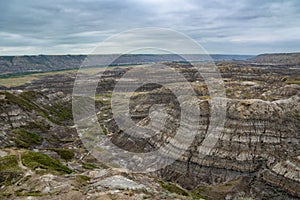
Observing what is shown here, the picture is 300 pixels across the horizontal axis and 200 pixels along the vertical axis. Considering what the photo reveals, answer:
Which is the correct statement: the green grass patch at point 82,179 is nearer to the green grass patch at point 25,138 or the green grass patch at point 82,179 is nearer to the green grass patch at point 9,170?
the green grass patch at point 9,170

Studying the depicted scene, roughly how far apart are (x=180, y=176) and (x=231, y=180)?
10.8m

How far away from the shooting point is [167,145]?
78000mm

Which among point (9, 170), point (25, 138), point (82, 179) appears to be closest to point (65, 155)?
point (25, 138)

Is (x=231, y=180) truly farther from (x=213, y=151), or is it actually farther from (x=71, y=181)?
(x=71, y=181)

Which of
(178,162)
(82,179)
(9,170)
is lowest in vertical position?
(178,162)

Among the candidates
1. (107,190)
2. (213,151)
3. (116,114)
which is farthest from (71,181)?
(116,114)

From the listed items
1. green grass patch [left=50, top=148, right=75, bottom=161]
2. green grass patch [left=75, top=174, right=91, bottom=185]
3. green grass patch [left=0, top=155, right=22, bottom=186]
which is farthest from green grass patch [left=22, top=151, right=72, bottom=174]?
green grass patch [left=50, top=148, right=75, bottom=161]

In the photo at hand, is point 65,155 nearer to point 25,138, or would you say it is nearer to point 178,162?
point 25,138

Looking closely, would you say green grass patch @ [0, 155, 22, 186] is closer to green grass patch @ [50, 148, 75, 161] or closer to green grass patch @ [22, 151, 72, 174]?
green grass patch @ [22, 151, 72, 174]

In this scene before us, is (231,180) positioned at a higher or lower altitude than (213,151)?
lower

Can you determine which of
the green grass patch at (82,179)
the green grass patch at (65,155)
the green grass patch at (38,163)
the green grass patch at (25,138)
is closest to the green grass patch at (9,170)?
the green grass patch at (38,163)

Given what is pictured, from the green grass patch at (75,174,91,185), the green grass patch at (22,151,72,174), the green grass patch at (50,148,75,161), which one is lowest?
the green grass patch at (50,148,75,161)

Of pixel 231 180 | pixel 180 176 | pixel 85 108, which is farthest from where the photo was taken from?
pixel 85 108

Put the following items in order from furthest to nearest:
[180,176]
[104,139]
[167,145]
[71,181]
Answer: [104,139] → [167,145] → [180,176] → [71,181]
